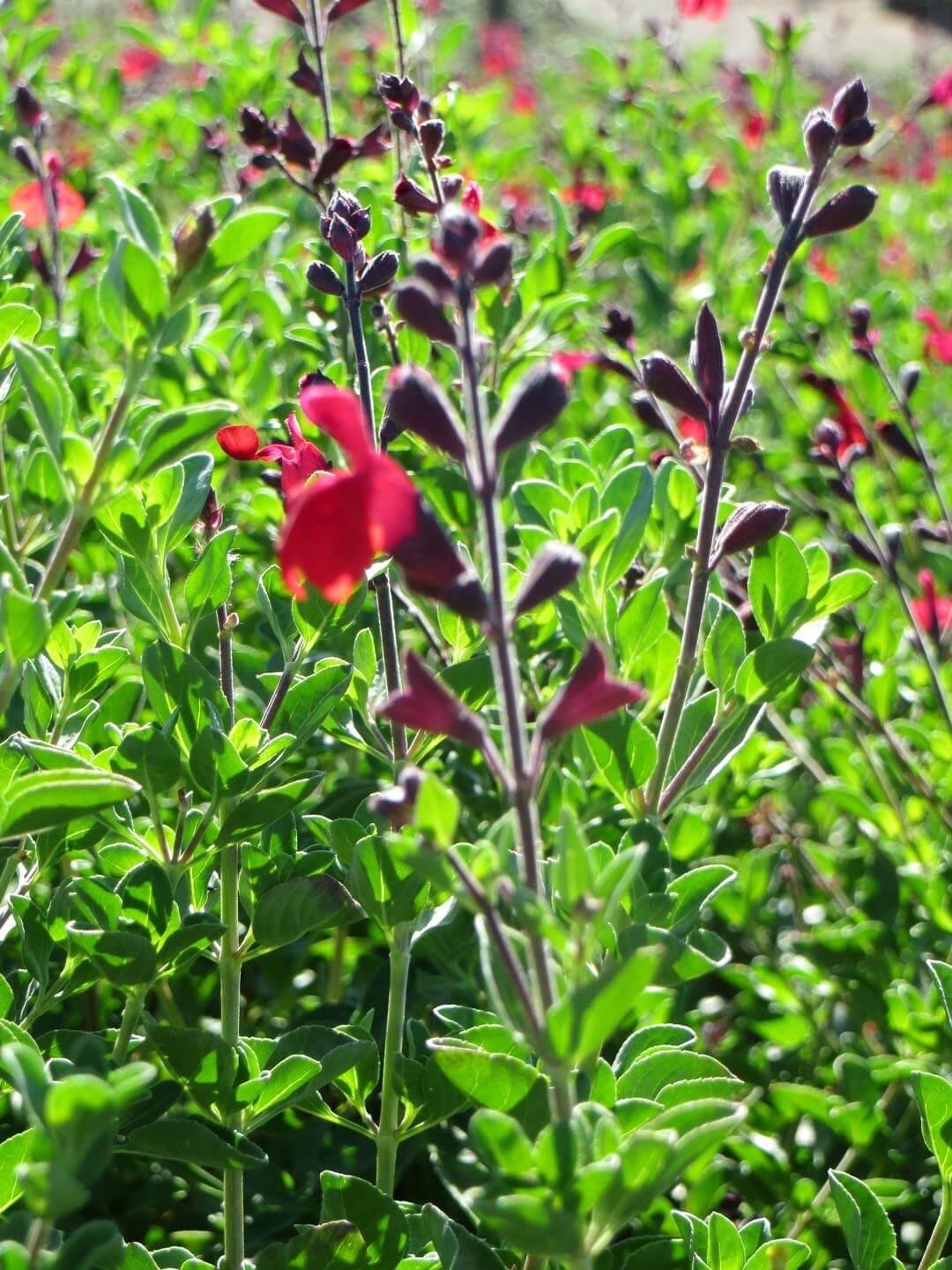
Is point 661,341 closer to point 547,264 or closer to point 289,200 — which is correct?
point 289,200

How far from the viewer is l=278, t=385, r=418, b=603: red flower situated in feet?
3.09

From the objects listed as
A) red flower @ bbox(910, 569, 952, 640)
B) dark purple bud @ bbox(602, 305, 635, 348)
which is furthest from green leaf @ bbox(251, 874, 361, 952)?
red flower @ bbox(910, 569, 952, 640)

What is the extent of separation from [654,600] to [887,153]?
10.6 metres

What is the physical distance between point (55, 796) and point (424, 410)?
1.46 feet

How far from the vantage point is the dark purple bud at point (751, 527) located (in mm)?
1380

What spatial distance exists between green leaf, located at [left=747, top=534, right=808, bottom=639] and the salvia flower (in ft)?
2.20

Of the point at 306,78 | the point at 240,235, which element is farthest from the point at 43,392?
the point at 306,78

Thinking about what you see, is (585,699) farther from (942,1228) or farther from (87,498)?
(942,1228)

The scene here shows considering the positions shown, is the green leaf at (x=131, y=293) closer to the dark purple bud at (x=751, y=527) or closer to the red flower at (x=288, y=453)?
the red flower at (x=288, y=453)

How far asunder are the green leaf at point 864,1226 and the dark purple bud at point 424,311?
1.03 m

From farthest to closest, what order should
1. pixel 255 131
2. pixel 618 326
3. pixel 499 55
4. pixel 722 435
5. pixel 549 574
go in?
1. pixel 499 55
2. pixel 618 326
3. pixel 255 131
4. pixel 722 435
5. pixel 549 574

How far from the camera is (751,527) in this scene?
4.57 feet

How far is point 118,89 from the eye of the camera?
13.6 ft

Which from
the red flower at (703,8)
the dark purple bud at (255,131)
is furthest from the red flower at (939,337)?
the dark purple bud at (255,131)
